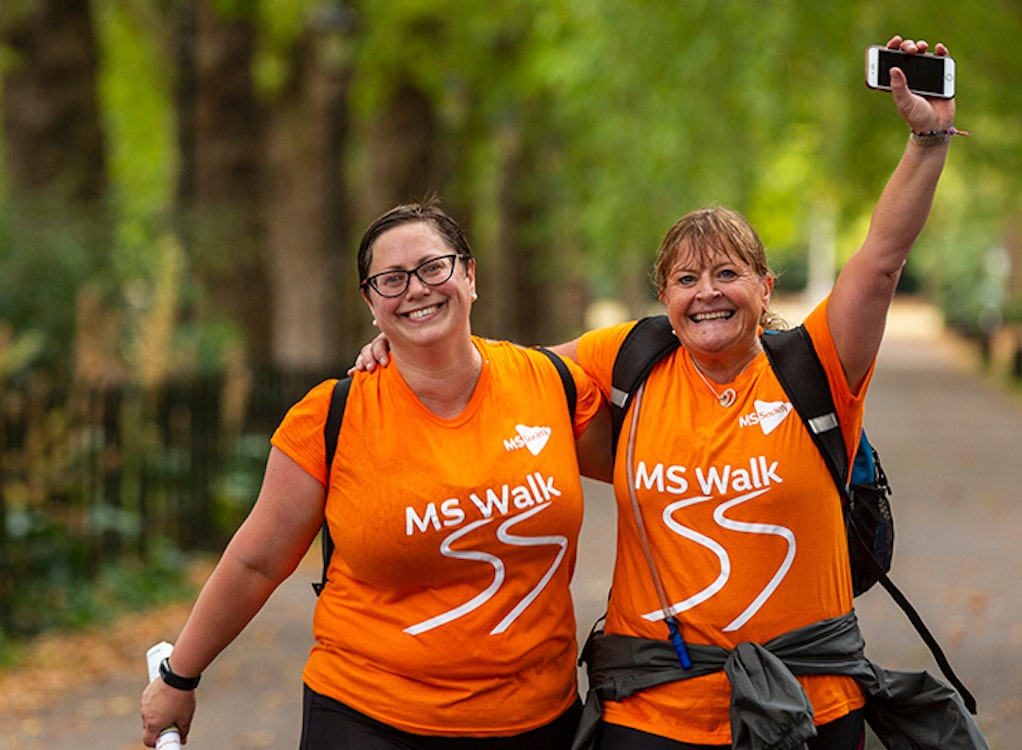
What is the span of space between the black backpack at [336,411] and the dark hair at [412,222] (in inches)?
9.7

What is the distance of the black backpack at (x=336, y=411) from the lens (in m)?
3.28

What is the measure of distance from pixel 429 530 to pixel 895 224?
112 cm

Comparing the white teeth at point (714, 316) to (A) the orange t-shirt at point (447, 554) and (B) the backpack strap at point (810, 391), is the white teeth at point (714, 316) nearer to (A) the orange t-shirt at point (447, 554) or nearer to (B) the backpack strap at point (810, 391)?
(B) the backpack strap at point (810, 391)

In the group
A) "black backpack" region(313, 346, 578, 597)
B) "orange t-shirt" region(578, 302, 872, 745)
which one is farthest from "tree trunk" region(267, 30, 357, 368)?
"orange t-shirt" region(578, 302, 872, 745)

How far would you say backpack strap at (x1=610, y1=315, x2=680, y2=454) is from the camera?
336 centimetres

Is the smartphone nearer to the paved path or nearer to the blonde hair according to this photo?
the blonde hair

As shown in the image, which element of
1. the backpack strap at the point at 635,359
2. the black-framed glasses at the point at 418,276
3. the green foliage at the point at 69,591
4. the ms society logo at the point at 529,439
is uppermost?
the black-framed glasses at the point at 418,276

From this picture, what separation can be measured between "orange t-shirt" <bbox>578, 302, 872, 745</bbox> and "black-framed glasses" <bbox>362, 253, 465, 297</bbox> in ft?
1.81

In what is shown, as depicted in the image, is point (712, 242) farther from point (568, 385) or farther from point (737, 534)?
point (737, 534)

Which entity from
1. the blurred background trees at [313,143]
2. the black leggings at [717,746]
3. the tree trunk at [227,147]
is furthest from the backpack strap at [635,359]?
the tree trunk at [227,147]

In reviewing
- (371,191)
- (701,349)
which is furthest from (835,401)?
(371,191)

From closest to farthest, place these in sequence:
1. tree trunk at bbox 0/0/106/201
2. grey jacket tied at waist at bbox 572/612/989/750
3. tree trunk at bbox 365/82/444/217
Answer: grey jacket tied at waist at bbox 572/612/989/750 → tree trunk at bbox 0/0/106/201 → tree trunk at bbox 365/82/444/217

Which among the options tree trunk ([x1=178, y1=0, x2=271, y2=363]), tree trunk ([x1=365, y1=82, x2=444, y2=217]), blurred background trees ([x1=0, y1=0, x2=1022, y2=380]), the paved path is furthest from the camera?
tree trunk ([x1=365, y1=82, x2=444, y2=217])

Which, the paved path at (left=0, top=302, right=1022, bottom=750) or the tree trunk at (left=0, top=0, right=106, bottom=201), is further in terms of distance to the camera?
the tree trunk at (left=0, top=0, right=106, bottom=201)
